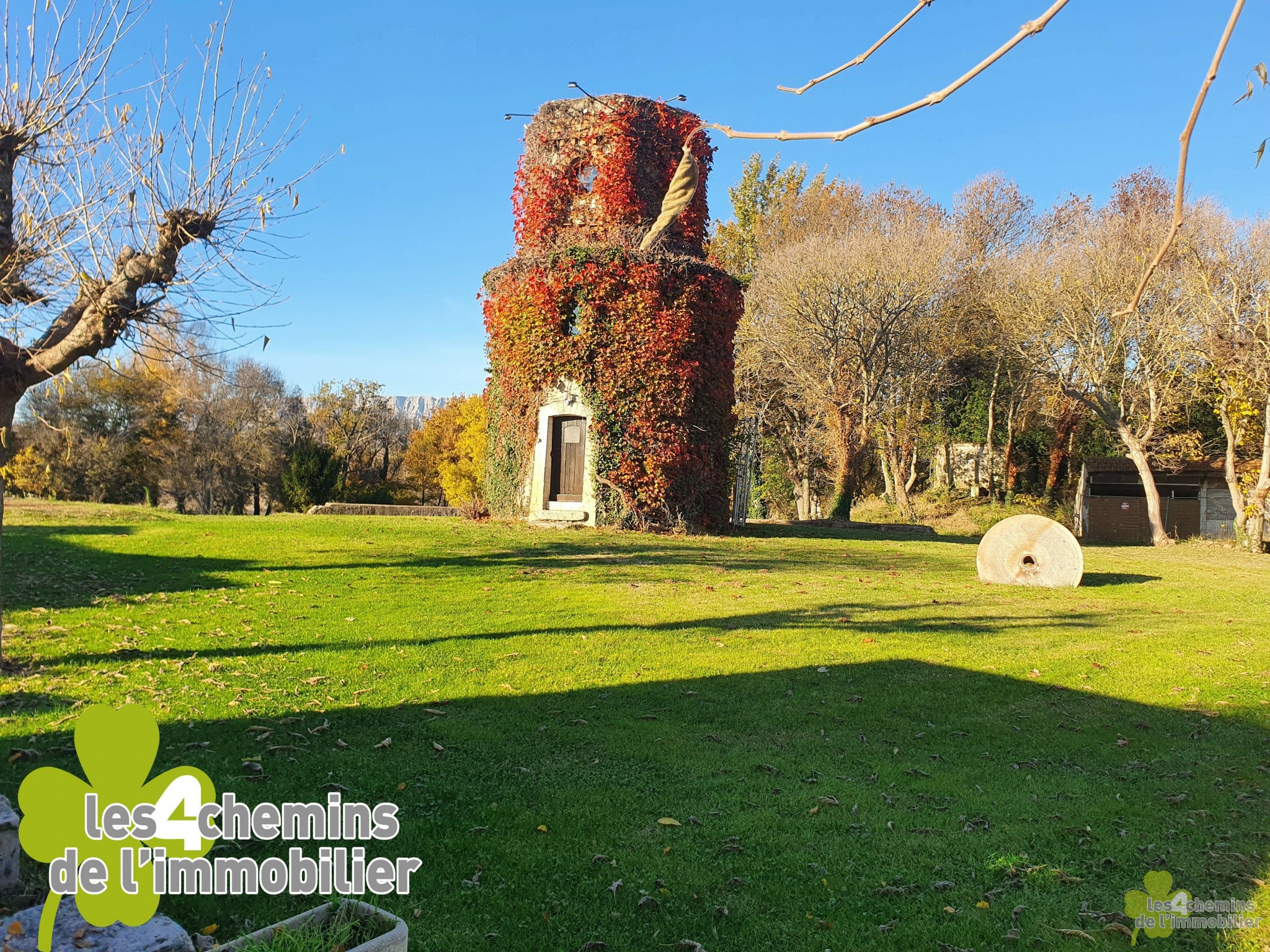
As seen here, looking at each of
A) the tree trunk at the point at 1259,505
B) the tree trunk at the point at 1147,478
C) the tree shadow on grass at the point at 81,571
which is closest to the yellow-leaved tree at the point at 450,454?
the tree trunk at the point at 1147,478

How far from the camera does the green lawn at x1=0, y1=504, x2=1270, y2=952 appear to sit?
3949 mm

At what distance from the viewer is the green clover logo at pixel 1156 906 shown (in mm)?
3732

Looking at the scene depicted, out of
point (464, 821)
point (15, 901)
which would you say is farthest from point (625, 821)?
point (15, 901)

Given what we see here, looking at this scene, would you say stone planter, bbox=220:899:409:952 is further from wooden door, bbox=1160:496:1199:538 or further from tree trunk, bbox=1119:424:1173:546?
wooden door, bbox=1160:496:1199:538

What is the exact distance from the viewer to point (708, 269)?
66.9 feet

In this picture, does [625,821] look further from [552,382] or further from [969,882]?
[552,382]

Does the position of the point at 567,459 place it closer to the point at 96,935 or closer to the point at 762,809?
the point at 762,809

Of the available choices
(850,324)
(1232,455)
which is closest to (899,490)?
(850,324)

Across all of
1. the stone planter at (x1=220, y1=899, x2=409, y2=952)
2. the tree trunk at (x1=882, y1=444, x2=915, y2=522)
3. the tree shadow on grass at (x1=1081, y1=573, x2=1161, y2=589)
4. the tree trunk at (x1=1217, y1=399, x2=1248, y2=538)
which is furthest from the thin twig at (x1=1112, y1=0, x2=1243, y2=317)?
the tree trunk at (x1=882, y1=444, x2=915, y2=522)

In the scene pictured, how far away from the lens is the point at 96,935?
2.84 metres

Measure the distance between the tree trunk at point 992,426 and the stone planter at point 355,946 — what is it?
114ft

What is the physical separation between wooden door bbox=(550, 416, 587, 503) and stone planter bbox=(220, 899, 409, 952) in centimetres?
1687

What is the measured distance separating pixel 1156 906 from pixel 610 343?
55.5ft

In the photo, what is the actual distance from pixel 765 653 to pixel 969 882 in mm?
4826
